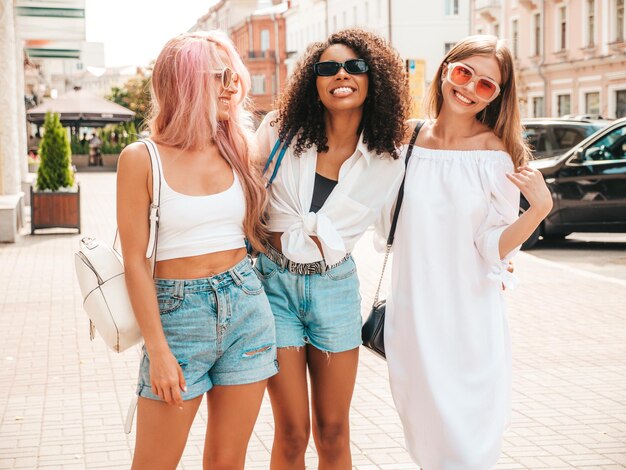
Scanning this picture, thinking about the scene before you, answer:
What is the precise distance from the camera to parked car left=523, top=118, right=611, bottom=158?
14680mm

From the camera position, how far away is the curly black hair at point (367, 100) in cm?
347

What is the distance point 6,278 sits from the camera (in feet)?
34.5

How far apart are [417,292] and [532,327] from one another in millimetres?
4524

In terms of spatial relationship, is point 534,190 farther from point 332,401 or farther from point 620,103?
point 620,103

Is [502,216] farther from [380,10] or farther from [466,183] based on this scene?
[380,10]

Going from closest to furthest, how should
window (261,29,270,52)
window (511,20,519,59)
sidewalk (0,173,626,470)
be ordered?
sidewalk (0,173,626,470)
window (511,20,519,59)
window (261,29,270,52)

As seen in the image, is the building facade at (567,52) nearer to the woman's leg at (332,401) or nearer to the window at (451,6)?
the window at (451,6)

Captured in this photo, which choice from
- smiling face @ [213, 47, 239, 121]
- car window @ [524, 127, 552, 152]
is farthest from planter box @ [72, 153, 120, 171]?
smiling face @ [213, 47, 239, 121]

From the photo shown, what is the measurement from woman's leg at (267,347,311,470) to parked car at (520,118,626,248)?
925 centimetres

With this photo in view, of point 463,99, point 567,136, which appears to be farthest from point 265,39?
point 463,99

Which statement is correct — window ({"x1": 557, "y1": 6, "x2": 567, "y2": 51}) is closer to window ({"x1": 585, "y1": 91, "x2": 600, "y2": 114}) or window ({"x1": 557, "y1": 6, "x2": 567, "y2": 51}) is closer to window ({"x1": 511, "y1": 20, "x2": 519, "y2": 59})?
window ({"x1": 585, "y1": 91, "x2": 600, "y2": 114})

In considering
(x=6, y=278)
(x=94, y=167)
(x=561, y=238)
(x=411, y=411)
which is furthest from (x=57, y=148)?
(x=94, y=167)

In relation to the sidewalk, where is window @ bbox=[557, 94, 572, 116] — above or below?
above

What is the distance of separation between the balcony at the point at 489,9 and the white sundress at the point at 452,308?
43.5 m
